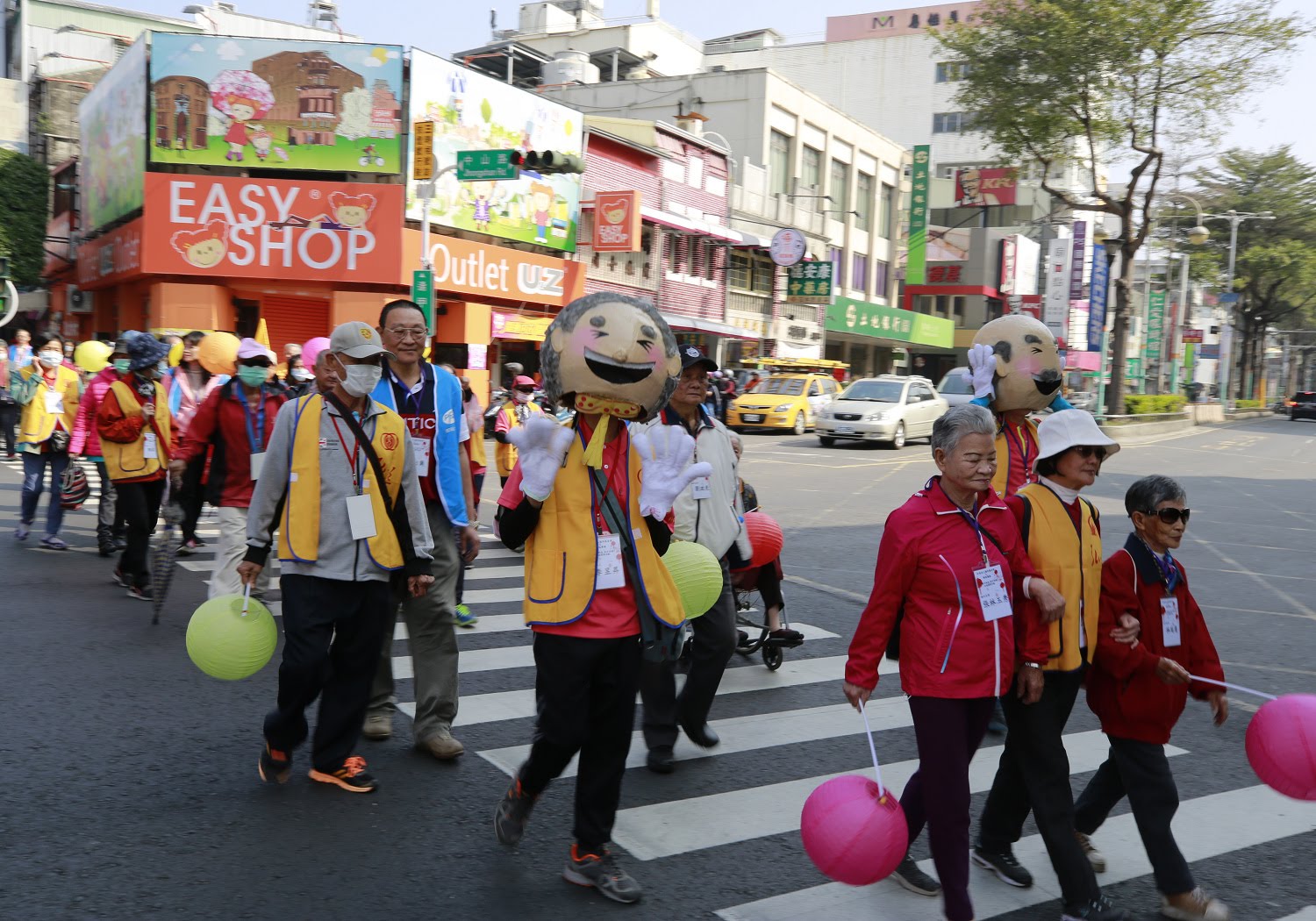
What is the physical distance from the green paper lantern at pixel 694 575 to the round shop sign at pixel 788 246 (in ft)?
117

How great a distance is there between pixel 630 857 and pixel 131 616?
4.81m

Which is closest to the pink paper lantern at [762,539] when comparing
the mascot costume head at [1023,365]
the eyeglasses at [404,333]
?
the mascot costume head at [1023,365]

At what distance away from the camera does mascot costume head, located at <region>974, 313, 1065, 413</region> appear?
18.0 feet

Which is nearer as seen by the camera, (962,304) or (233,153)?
(233,153)

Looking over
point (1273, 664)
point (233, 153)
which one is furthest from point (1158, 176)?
point (1273, 664)

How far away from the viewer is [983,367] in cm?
556

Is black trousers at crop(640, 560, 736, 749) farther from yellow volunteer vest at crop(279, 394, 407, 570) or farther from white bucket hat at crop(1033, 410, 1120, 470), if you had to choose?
white bucket hat at crop(1033, 410, 1120, 470)

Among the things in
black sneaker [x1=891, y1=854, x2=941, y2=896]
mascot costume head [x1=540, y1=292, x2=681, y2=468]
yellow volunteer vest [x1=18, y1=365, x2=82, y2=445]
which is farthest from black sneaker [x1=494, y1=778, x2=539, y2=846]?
yellow volunteer vest [x1=18, y1=365, x2=82, y2=445]

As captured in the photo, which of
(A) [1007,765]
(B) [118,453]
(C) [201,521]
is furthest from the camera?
Result: (C) [201,521]

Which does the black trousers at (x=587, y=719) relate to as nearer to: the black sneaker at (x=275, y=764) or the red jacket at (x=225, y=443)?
the black sneaker at (x=275, y=764)

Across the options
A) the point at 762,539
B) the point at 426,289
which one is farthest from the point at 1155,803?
the point at 426,289

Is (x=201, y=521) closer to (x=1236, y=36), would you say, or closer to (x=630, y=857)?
(x=630, y=857)

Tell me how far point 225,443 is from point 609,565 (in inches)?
157

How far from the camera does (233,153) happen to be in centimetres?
2408
